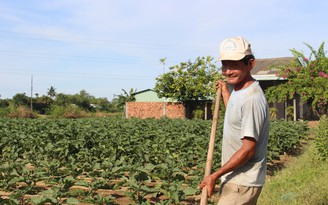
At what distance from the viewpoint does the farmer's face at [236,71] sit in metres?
2.68

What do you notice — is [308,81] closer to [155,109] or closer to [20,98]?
[155,109]

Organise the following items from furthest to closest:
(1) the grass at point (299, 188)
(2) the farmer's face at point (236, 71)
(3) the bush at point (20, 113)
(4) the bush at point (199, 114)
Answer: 1. (3) the bush at point (20, 113)
2. (4) the bush at point (199, 114)
3. (1) the grass at point (299, 188)
4. (2) the farmer's face at point (236, 71)

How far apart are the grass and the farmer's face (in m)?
3.02

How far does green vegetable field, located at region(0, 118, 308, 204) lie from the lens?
495cm

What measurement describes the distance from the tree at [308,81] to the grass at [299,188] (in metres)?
12.5

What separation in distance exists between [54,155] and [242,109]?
6.56 m

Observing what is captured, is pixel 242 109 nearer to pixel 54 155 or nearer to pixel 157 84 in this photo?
pixel 54 155

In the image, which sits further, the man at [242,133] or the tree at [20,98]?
the tree at [20,98]

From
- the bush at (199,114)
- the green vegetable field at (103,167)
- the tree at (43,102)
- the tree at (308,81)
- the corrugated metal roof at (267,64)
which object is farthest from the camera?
the tree at (43,102)

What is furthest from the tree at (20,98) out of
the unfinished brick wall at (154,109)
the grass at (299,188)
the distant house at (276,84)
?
the grass at (299,188)

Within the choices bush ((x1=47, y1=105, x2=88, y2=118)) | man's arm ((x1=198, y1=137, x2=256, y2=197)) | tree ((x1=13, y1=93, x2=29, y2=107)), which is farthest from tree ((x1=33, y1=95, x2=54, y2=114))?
man's arm ((x1=198, y1=137, x2=256, y2=197))

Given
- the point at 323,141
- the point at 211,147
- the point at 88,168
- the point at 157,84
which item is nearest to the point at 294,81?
the point at 157,84

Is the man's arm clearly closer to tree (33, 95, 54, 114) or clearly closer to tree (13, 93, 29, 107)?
tree (33, 95, 54, 114)

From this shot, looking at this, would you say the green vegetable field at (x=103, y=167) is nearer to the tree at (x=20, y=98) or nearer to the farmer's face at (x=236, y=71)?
the farmer's face at (x=236, y=71)
